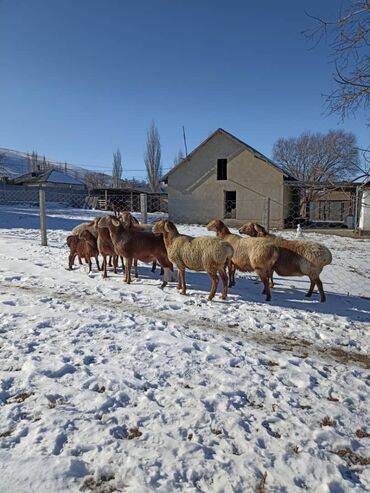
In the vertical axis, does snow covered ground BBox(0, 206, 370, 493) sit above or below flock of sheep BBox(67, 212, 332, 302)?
below

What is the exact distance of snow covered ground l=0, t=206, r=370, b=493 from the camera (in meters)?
2.22

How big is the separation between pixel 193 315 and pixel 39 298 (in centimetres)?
284

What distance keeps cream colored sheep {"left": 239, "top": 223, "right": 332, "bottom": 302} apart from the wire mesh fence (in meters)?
0.94

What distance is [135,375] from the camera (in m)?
3.37

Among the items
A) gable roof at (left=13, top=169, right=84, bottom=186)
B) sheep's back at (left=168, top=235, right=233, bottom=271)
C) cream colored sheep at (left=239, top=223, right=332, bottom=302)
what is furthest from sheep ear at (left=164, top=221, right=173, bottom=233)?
gable roof at (left=13, top=169, right=84, bottom=186)

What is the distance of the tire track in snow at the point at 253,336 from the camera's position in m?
4.06

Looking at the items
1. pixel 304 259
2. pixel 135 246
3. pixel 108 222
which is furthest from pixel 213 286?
pixel 108 222

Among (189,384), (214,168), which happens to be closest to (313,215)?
(214,168)

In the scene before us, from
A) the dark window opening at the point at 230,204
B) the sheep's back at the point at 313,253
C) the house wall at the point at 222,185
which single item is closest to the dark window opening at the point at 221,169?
the house wall at the point at 222,185

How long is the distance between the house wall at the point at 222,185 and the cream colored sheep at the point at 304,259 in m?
19.0

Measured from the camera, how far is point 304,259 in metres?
6.28

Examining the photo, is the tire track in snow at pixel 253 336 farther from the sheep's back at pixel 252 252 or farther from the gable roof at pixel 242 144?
the gable roof at pixel 242 144

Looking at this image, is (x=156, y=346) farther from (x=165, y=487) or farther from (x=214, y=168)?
(x=214, y=168)

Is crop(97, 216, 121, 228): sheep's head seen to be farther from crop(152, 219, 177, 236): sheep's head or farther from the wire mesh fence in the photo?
the wire mesh fence
